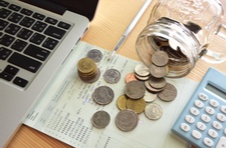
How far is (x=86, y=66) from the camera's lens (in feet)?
1.23

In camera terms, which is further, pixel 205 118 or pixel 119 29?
pixel 119 29

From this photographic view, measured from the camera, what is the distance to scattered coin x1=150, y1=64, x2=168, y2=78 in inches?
14.8

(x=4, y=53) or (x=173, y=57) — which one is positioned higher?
(x=173, y=57)

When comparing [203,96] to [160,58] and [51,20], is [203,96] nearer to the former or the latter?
[160,58]

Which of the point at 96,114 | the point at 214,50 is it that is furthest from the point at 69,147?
the point at 214,50

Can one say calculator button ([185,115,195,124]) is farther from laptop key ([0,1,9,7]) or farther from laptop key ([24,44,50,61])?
Answer: laptop key ([0,1,9,7])

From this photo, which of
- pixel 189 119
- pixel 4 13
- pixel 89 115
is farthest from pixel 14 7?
pixel 189 119

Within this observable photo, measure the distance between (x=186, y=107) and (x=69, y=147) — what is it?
17 centimetres

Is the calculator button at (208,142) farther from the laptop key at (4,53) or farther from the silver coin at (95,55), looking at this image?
the laptop key at (4,53)

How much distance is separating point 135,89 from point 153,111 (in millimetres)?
43

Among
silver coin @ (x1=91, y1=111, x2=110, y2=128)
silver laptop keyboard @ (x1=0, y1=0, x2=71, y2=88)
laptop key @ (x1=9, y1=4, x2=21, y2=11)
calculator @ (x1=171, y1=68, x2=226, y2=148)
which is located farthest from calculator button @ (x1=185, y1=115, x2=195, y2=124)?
laptop key @ (x1=9, y1=4, x2=21, y2=11)

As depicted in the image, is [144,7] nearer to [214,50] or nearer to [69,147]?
[214,50]

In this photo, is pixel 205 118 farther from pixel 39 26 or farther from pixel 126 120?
pixel 39 26

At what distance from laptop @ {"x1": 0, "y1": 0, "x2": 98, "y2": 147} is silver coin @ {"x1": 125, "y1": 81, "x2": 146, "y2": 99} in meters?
0.11
